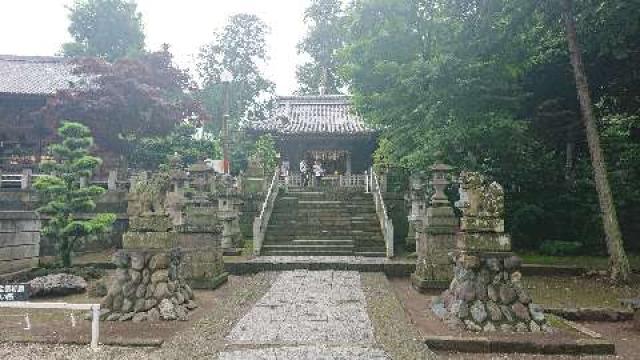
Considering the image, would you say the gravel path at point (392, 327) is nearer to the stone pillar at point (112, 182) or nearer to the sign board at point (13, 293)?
the sign board at point (13, 293)

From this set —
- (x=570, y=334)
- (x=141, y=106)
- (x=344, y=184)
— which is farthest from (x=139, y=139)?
(x=570, y=334)

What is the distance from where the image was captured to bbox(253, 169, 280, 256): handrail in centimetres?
1609

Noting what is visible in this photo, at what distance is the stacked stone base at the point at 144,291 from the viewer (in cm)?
788

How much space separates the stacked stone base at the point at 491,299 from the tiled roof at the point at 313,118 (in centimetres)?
1680

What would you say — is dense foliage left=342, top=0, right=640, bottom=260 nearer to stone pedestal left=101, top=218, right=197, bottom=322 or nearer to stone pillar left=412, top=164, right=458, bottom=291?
stone pillar left=412, top=164, right=458, bottom=291

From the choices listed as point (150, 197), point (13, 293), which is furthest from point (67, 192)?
point (13, 293)

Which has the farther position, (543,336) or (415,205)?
(415,205)

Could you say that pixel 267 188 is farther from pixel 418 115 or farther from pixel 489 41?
pixel 489 41

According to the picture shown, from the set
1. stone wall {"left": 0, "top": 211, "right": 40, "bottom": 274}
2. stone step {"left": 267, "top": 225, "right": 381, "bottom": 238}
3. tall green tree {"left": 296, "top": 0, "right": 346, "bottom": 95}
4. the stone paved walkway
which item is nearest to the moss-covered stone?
the stone paved walkway

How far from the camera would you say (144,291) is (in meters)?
8.15

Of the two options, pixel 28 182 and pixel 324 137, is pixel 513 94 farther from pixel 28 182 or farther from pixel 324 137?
pixel 28 182

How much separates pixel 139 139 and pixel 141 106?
1853 mm

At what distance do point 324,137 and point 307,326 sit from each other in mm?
20785

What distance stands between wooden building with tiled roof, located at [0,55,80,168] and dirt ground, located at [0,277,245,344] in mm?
17538
